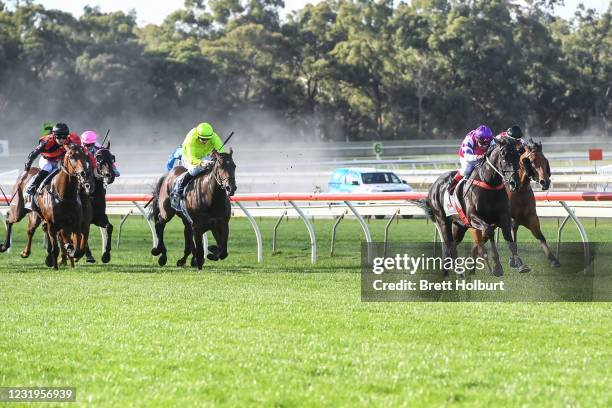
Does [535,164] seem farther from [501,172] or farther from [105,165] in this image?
[105,165]

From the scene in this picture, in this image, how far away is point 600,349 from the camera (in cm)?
666

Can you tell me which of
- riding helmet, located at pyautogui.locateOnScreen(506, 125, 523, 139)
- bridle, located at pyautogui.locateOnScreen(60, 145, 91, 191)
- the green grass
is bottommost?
the green grass

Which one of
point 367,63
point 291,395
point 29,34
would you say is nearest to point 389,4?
point 367,63

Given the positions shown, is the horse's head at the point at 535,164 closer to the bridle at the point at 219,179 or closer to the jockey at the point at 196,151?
the bridle at the point at 219,179

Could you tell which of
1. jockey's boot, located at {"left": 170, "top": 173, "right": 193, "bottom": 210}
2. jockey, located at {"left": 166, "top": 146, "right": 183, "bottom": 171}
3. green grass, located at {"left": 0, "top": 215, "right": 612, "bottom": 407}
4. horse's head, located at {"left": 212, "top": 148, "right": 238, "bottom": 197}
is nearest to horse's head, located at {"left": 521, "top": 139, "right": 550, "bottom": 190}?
green grass, located at {"left": 0, "top": 215, "right": 612, "bottom": 407}

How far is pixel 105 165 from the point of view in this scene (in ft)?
46.8

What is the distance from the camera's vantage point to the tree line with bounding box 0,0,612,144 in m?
55.0

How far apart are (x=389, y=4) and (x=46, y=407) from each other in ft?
203

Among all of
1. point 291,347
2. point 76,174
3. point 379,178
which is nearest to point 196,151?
point 76,174

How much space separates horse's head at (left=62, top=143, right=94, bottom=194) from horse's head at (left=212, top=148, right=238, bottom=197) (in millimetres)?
1425

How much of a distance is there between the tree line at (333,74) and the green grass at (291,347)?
44.6 metres

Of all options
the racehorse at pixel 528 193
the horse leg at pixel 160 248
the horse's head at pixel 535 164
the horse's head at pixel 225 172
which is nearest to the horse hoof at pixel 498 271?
the racehorse at pixel 528 193

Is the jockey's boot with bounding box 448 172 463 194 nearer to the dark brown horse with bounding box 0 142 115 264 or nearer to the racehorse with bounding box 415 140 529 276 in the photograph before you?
the racehorse with bounding box 415 140 529 276

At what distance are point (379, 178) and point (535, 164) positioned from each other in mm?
19476
